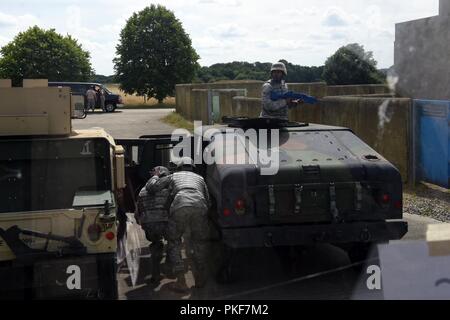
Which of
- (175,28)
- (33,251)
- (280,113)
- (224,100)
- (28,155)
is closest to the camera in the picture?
(33,251)

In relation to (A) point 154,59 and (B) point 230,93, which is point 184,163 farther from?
(A) point 154,59

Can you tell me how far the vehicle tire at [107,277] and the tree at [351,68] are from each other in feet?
92.8

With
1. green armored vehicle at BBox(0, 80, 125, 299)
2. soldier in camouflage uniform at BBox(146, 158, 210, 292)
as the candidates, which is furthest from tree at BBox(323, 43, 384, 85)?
green armored vehicle at BBox(0, 80, 125, 299)

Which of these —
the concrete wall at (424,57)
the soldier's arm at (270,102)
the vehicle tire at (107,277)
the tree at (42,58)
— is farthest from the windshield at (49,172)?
the tree at (42,58)

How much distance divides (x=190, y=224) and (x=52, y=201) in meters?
1.38

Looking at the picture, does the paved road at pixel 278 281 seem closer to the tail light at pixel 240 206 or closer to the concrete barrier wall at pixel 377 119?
the tail light at pixel 240 206

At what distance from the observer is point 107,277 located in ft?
16.7

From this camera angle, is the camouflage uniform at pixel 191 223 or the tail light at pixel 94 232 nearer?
the tail light at pixel 94 232

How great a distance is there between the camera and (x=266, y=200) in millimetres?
5832

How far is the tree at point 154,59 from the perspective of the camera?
174 feet

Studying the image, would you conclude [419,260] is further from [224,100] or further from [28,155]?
[224,100]

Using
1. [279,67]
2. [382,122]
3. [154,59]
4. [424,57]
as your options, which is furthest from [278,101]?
[154,59]

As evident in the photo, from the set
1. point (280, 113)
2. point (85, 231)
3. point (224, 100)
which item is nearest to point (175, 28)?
point (224, 100)
